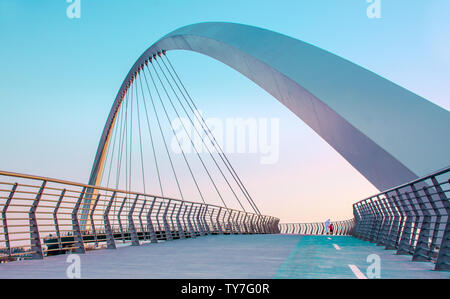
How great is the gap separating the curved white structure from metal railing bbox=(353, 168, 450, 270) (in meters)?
1.08

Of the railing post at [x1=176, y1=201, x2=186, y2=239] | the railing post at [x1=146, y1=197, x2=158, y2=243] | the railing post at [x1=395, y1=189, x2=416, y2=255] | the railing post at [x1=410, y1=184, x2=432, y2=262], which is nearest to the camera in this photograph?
the railing post at [x1=410, y1=184, x2=432, y2=262]

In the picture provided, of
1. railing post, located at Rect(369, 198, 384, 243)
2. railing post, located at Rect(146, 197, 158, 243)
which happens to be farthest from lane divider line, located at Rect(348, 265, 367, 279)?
railing post, located at Rect(146, 197, 158, 243)

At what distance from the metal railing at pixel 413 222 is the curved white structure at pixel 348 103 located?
1.08m

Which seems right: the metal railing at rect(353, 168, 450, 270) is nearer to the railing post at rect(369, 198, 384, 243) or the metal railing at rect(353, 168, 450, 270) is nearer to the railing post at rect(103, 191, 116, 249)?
the railing post at rect(369, 198, 384, 243)

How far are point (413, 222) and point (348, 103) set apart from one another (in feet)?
21.7

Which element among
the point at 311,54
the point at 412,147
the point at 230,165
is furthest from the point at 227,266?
the point at 230,165

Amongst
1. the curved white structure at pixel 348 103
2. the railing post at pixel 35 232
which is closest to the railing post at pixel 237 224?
the curved white structure at pixel 348 103

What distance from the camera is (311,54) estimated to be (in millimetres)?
15352

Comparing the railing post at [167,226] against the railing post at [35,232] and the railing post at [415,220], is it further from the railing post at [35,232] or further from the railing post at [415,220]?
the railing post at [415,220]

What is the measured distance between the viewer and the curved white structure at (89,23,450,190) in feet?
36.9

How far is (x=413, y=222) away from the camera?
6.76m

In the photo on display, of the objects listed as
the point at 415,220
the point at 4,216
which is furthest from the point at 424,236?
the point at 4,216
